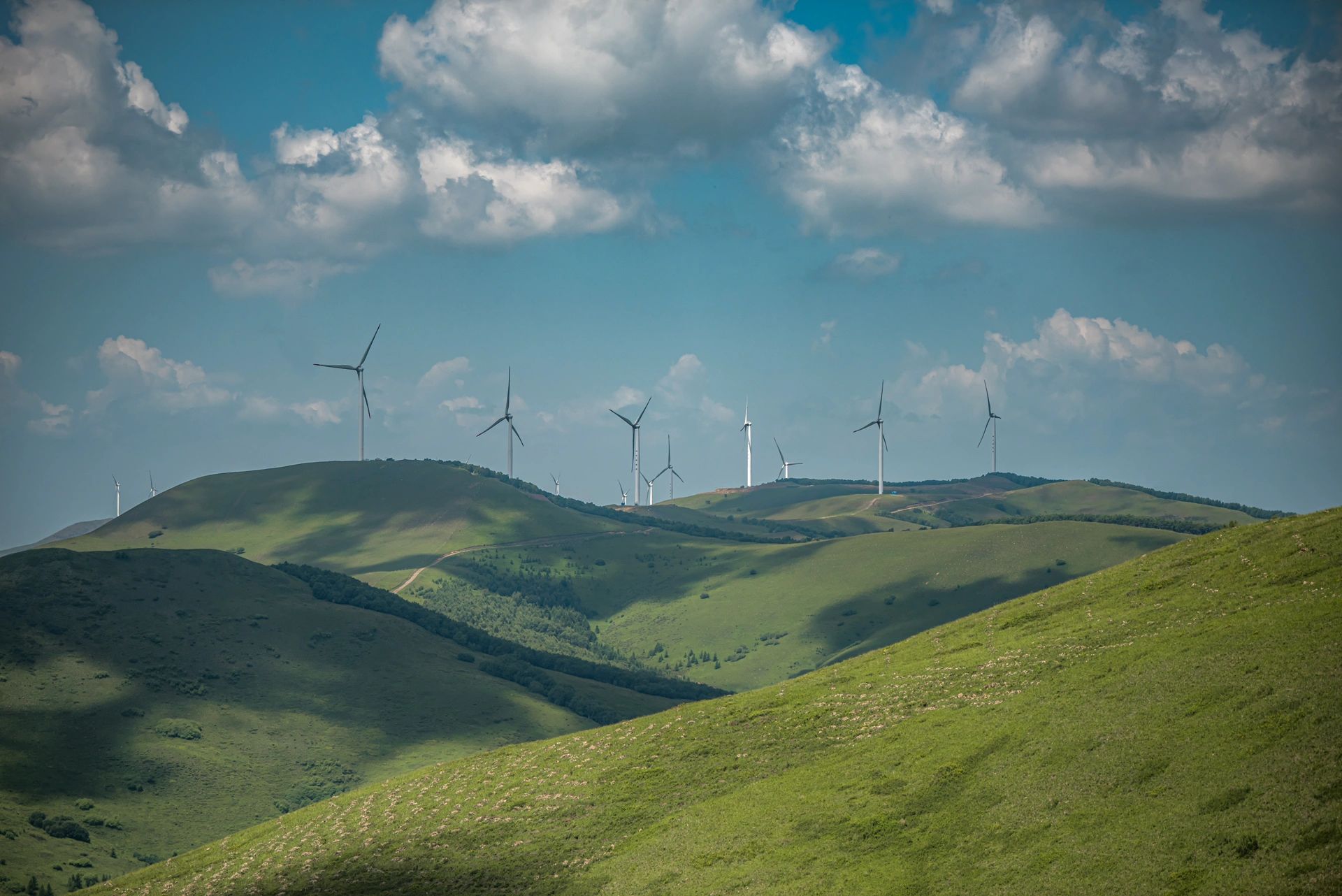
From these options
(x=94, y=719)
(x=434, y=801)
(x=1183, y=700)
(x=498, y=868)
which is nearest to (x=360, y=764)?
(x=94, y=719)

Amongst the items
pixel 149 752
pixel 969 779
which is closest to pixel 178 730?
pixel 149 752

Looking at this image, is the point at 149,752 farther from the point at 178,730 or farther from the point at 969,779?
the point at 969,779

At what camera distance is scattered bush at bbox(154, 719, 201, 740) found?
593ft

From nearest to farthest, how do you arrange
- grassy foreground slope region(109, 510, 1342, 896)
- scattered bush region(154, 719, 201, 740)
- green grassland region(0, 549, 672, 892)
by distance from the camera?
grassy foreground slope region(109, 510, 1342, 896) → green grassland region(0, 549, 672, 892) → scattered bush region(154, 719, 201, 740)

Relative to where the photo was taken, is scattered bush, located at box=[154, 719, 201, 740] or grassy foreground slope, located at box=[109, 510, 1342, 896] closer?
grassy foreground slope, located at box=[109, 510, 1342, 896]

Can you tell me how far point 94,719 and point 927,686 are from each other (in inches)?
5783

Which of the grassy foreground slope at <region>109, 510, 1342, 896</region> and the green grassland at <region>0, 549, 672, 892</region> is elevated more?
the grassy foreground slope at <region>109, 510, 1342, 896</region>

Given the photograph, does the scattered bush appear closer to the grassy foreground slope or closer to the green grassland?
the green grassland

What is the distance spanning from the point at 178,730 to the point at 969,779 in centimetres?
15386

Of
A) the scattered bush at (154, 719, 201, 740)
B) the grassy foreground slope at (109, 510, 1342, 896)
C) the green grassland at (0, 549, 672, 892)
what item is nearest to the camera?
the grassy foreground slope at (109, 510, 1342, 896)

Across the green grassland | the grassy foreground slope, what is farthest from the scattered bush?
the grassy foreground slope

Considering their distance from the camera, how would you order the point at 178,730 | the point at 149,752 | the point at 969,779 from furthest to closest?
the point at 178,730 → the point at 149,752 → the point at 969,779

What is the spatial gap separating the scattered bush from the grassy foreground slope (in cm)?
8458

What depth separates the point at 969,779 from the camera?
62.5m
